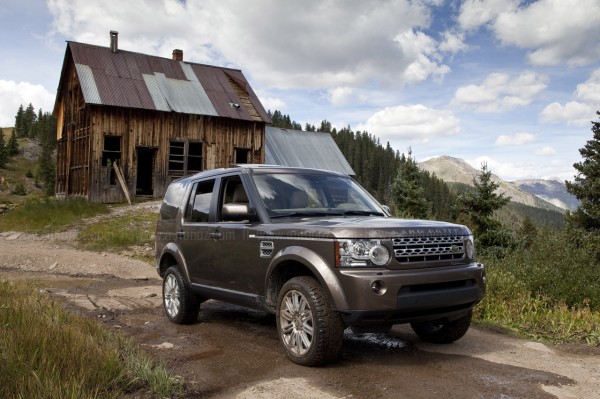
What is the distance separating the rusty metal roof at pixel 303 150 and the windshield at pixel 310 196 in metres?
27.8

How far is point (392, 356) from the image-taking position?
5.41 metres

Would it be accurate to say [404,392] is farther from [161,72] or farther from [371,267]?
[161,72]

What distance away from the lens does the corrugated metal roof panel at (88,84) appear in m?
24.5

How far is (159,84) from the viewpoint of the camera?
2766cm

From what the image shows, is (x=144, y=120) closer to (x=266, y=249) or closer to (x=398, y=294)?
(x=266, y=249)

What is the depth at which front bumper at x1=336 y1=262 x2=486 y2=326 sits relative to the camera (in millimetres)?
4504

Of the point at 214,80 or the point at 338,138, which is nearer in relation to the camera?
the point at 214,80

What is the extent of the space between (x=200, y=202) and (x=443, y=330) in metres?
3.47

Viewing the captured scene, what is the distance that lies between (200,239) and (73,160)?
82.3 ft

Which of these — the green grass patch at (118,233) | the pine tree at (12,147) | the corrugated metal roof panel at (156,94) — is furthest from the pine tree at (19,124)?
the green grass patch at (118,233)

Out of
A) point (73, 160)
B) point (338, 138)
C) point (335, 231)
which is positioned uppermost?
point (338, 138)

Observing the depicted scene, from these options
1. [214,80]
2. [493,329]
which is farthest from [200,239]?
[214,80]

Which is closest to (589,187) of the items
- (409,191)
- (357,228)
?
(409,191)

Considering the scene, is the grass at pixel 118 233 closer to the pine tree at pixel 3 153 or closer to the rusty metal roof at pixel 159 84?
the rusty metal roof at pixel 159 84
